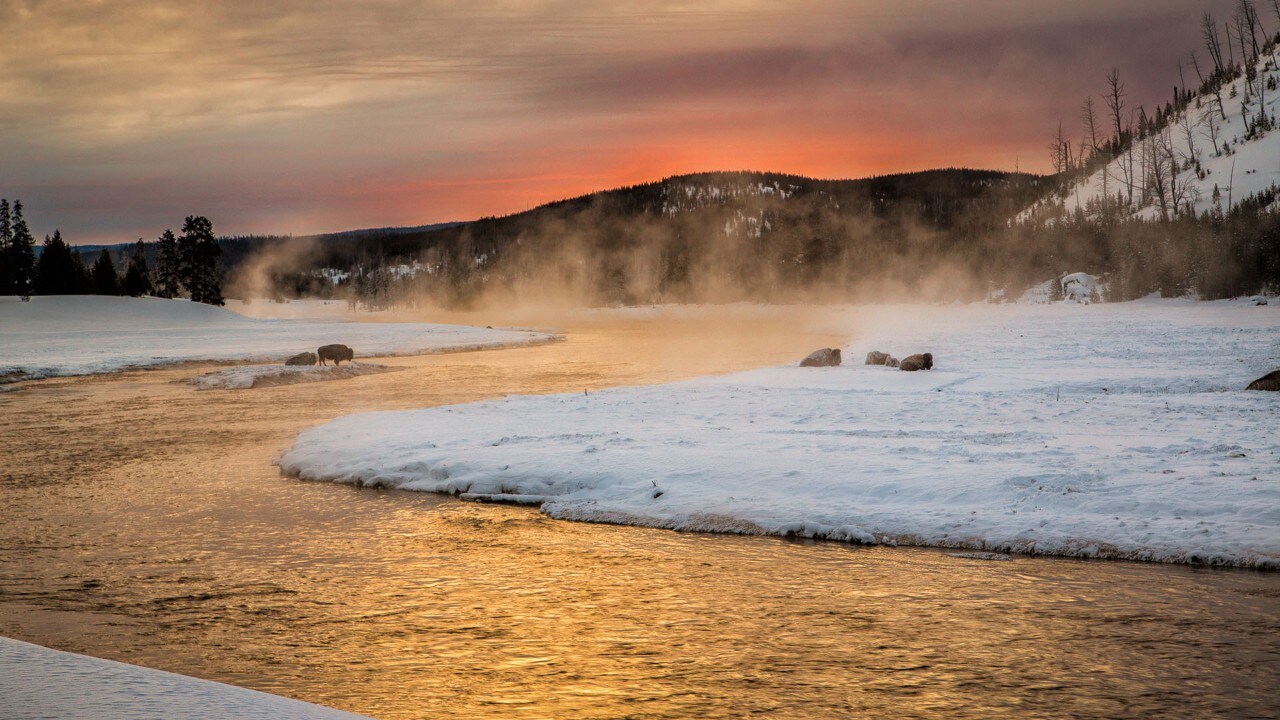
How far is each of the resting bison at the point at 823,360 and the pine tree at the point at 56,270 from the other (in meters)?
92.6

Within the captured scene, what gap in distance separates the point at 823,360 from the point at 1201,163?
95.8 m

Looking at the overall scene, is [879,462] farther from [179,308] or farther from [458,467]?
[179,308]

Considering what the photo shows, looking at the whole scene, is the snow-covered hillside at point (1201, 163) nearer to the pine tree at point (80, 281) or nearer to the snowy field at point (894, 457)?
the snowy field at point (894, 457)

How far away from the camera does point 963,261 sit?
4523 inches

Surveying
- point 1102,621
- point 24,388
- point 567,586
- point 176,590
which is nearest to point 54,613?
point 176,590

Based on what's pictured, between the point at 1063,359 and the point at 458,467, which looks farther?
the point at 1063,359

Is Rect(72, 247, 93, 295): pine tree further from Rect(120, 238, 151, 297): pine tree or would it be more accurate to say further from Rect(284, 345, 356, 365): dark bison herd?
Rect(284, 345, 356, 365): dark bison herd

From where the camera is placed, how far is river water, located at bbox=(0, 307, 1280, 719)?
239 inches

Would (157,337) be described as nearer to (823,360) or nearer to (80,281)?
(823,360)

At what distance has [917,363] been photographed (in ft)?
85.3

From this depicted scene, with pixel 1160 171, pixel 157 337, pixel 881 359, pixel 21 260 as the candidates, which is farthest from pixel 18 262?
pixel 1160 171

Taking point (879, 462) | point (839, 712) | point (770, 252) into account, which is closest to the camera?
point (839, 712)

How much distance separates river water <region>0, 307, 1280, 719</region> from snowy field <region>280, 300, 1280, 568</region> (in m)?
0.68

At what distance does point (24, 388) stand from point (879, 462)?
2999cm
